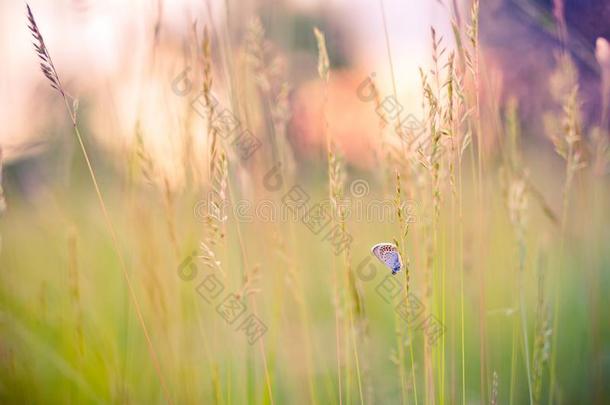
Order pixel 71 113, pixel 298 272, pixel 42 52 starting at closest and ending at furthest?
pixel 42 52 → pixel 71 113 → pixel 298 272

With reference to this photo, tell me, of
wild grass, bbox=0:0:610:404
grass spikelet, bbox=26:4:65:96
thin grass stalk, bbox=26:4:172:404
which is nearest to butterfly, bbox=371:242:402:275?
wild grass, bbox=0:0:610:404

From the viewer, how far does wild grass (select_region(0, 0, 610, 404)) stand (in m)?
1.08

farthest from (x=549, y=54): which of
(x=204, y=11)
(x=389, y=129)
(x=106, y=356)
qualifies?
(x=106, y=356)

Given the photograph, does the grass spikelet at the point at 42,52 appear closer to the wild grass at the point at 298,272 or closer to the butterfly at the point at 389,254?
A: the wild grass at the point at 298,272

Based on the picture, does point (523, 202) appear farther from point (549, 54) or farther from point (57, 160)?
point (549, 54)

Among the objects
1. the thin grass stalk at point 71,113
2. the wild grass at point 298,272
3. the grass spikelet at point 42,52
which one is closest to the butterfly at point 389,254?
the wild grass at point 298,272

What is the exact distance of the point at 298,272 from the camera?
1418 mm

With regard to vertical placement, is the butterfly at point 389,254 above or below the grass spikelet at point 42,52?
below

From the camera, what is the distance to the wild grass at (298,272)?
108cm

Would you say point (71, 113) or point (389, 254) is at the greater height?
point (71, 113)

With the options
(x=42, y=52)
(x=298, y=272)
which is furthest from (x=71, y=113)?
(x=298, y=272)

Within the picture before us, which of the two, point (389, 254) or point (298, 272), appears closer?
point (389, 254)

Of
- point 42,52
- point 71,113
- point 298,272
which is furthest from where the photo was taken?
point 298,272

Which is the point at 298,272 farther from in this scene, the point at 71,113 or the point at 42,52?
the point at 42,52
